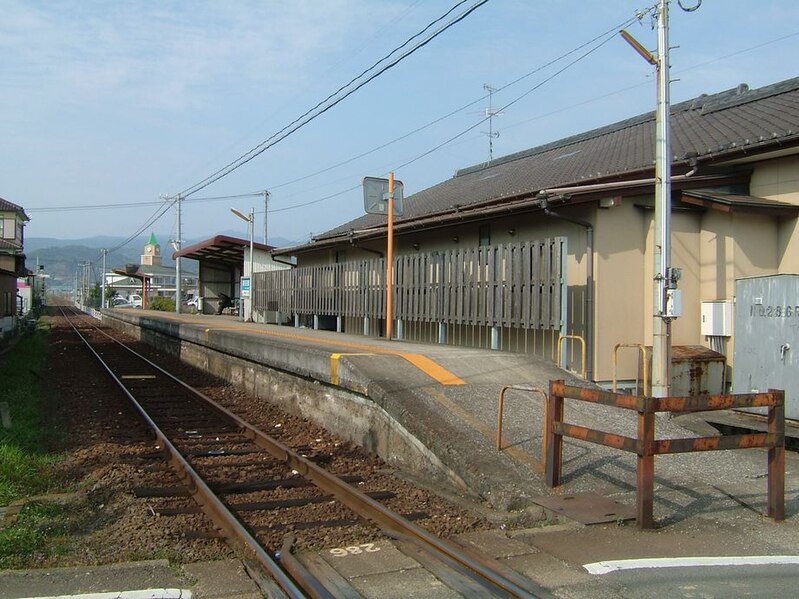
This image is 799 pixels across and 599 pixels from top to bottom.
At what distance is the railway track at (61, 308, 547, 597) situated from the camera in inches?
174

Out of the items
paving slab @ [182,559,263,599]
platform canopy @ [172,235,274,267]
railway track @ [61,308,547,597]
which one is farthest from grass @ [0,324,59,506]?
platform canopy @ [172,235,274,267]

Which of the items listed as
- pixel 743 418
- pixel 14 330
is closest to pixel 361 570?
pixel 743 418

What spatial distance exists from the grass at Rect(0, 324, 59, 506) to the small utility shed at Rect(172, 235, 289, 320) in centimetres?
1405

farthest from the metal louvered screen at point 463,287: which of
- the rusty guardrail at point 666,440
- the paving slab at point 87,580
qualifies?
the paving slab at point 87,580

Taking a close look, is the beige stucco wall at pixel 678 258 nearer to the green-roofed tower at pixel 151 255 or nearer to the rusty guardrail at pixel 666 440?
the rusty guardrail at pixel 666 440

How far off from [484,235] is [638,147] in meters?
4.19

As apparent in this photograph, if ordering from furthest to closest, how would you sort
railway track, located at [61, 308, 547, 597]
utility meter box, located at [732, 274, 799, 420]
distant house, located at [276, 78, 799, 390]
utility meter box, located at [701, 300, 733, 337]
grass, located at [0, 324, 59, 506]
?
utility meter box, located at [701, 300, 733, 337] → distant house, located at [276, 78, 799, 390] → utility meter box, located at [732, 274, 799, 420] → grass, located at [0, 324, 59, 506] → railway track, located at [61, 308, 547, 597]

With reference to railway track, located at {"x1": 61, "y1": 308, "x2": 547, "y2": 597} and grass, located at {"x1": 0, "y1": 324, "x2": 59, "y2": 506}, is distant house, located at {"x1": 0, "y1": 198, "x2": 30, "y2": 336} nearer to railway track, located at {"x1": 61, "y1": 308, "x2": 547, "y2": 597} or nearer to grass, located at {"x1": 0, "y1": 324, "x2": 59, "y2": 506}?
grass, located at {"x1": 0, "y1": 324, "x2": 59, "y2": 506}

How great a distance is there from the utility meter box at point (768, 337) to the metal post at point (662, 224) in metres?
1.57

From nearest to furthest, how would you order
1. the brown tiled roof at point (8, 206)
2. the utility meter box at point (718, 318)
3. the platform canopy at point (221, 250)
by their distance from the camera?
the utility meter box at point (718, 318) → the platform canopy at point (221, 250) → the brown tiled roof at point (8, 206)

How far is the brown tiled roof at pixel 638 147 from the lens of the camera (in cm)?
1195

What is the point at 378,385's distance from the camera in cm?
832

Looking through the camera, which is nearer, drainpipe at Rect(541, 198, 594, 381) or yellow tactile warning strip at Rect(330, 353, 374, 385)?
yellow tactile warning strip at Rect(330, 353, 374, 385)

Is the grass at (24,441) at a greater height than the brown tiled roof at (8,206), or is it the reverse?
the brown tiled roof at (8,206)
